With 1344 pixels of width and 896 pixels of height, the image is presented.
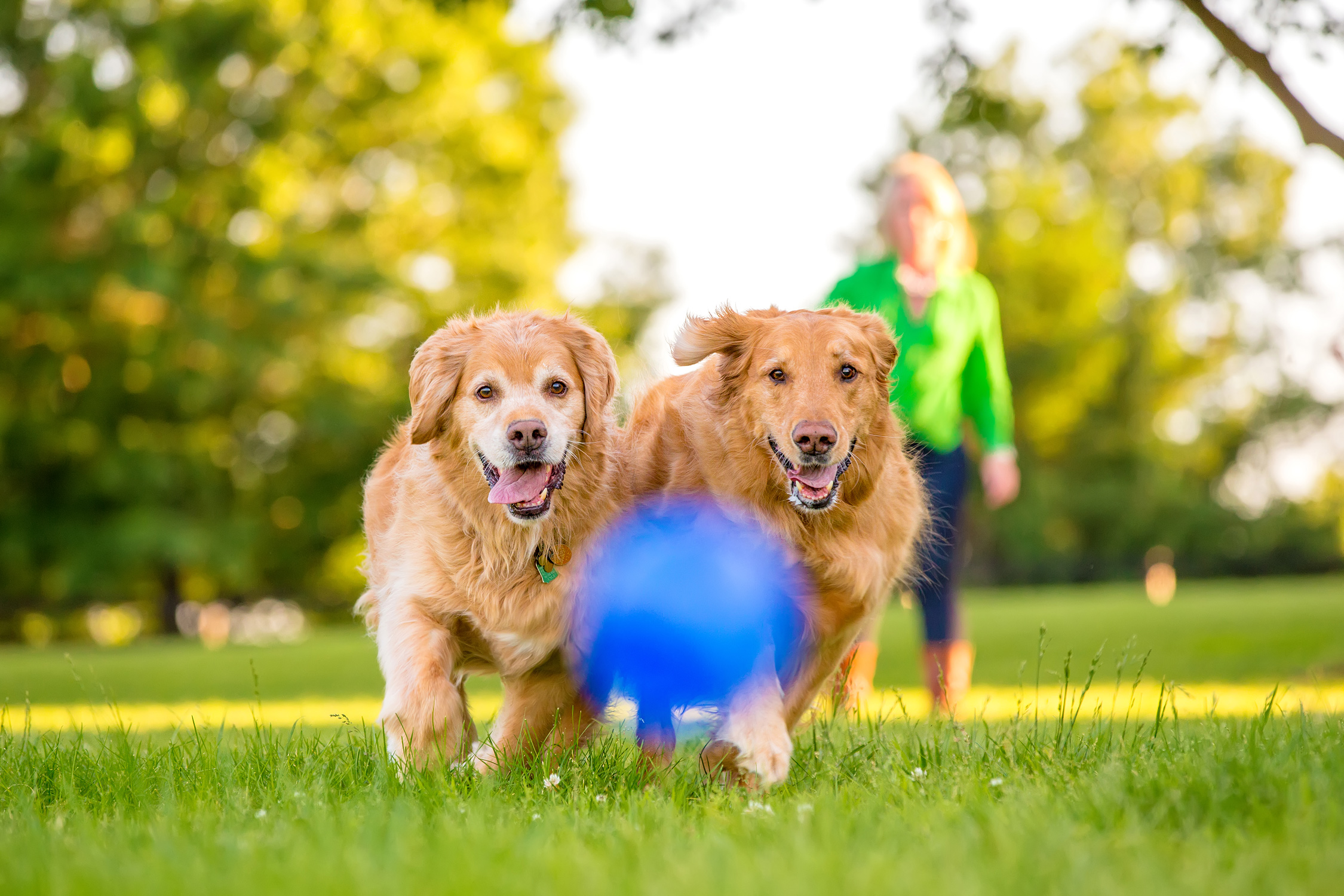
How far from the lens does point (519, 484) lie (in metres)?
4.29

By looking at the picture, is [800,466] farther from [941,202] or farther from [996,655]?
[996,655]

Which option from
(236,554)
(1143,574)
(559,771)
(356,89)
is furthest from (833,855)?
(1143,574)

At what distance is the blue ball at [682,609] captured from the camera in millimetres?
4246

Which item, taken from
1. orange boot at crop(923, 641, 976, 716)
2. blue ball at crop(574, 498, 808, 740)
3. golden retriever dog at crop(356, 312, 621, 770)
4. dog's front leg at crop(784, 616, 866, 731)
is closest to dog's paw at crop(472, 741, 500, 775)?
golden retriever dog at crop(356, 312, 621, 770)

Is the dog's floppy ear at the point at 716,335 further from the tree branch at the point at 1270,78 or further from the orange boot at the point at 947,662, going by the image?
the tree branch at the point at 1270,78

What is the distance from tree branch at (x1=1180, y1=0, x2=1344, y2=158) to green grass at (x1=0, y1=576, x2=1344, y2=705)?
9.94 feet

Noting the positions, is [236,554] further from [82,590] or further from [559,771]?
[559,771]

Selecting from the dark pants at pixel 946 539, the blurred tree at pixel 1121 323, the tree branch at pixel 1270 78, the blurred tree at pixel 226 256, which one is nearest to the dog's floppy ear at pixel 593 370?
the dark pants at pixel 946 539

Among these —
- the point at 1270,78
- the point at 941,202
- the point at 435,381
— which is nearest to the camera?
the point at 435,381

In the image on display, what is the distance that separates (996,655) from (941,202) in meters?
6.96

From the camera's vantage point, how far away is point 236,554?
2461 cm

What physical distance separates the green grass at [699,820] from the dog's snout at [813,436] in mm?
1022

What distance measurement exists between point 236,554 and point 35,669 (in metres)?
9.82

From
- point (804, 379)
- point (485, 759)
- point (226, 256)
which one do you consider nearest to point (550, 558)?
point (485, 759)
